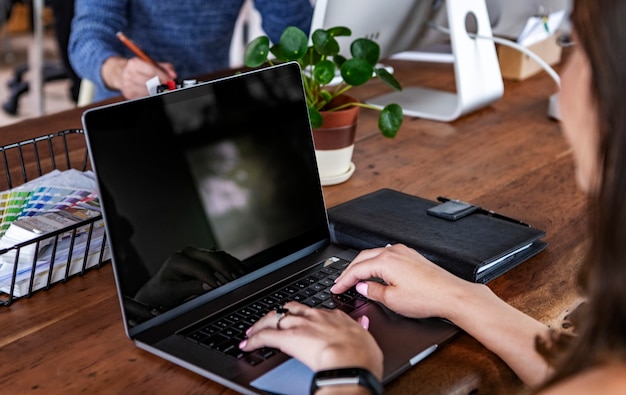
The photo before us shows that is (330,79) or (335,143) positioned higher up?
(330,79)

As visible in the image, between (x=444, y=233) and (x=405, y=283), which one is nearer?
(x=405, y=283)

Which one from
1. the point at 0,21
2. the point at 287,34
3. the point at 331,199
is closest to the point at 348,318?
the point at 331,199

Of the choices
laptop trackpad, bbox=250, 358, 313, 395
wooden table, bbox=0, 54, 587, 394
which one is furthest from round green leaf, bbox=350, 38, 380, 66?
laptop trackpad, bbox=250, 358, 313, 395

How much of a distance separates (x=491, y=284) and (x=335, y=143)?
0.42 meters

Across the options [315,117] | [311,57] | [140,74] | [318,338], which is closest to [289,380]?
[318,338]

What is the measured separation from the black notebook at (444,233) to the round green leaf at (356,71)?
0.21 meters

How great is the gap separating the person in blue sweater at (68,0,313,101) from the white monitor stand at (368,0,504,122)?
55 cm

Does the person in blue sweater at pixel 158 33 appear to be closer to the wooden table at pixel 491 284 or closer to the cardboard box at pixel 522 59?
the wooden table at pixel 491 284

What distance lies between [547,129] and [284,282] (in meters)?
0.91

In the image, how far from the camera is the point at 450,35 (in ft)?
5.77

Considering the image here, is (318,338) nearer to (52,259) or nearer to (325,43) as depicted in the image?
(52,259)

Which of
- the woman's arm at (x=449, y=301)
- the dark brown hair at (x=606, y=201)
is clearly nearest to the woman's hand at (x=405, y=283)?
the woman's arm at (x=449, y=301)

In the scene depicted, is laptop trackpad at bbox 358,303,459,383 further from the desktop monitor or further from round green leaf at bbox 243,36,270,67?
the desktop monitor

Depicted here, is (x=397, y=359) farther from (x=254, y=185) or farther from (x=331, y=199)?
(x=331, y=199)
